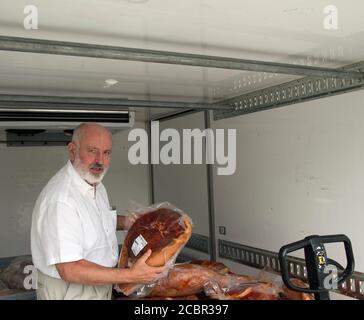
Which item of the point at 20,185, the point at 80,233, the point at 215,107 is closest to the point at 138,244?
the point at 80,233

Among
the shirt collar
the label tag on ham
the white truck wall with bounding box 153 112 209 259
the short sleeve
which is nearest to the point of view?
the short sleeve

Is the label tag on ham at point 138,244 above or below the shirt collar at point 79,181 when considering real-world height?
below

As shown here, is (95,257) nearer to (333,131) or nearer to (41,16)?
(41,16)

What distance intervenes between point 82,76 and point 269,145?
3.22ft

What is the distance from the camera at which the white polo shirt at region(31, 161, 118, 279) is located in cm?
145

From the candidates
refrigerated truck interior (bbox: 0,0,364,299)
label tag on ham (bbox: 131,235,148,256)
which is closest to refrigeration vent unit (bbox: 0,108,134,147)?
refrigerated truck interior (bbox: 0,0,364,299)

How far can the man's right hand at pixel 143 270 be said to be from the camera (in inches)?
56.5

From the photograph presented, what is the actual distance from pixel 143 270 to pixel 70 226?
0.31m

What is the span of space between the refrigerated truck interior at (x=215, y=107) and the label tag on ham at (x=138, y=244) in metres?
0.67

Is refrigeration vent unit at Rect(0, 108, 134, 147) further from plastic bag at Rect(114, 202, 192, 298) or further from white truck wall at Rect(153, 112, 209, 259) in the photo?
plastic bag at Rect(114, 202, 192, 298)

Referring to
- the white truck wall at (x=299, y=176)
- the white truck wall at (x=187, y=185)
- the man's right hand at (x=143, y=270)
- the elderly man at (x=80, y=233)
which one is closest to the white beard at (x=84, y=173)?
the elderly man at (x=80, y=233)

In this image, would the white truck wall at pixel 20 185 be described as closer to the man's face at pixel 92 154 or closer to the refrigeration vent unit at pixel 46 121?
the refrigeration vent unit at pixel 46 121

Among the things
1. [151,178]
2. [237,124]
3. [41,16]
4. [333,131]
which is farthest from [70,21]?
[151,178]

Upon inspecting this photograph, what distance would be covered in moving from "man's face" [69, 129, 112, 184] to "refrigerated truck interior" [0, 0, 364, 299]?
0.91 feet
